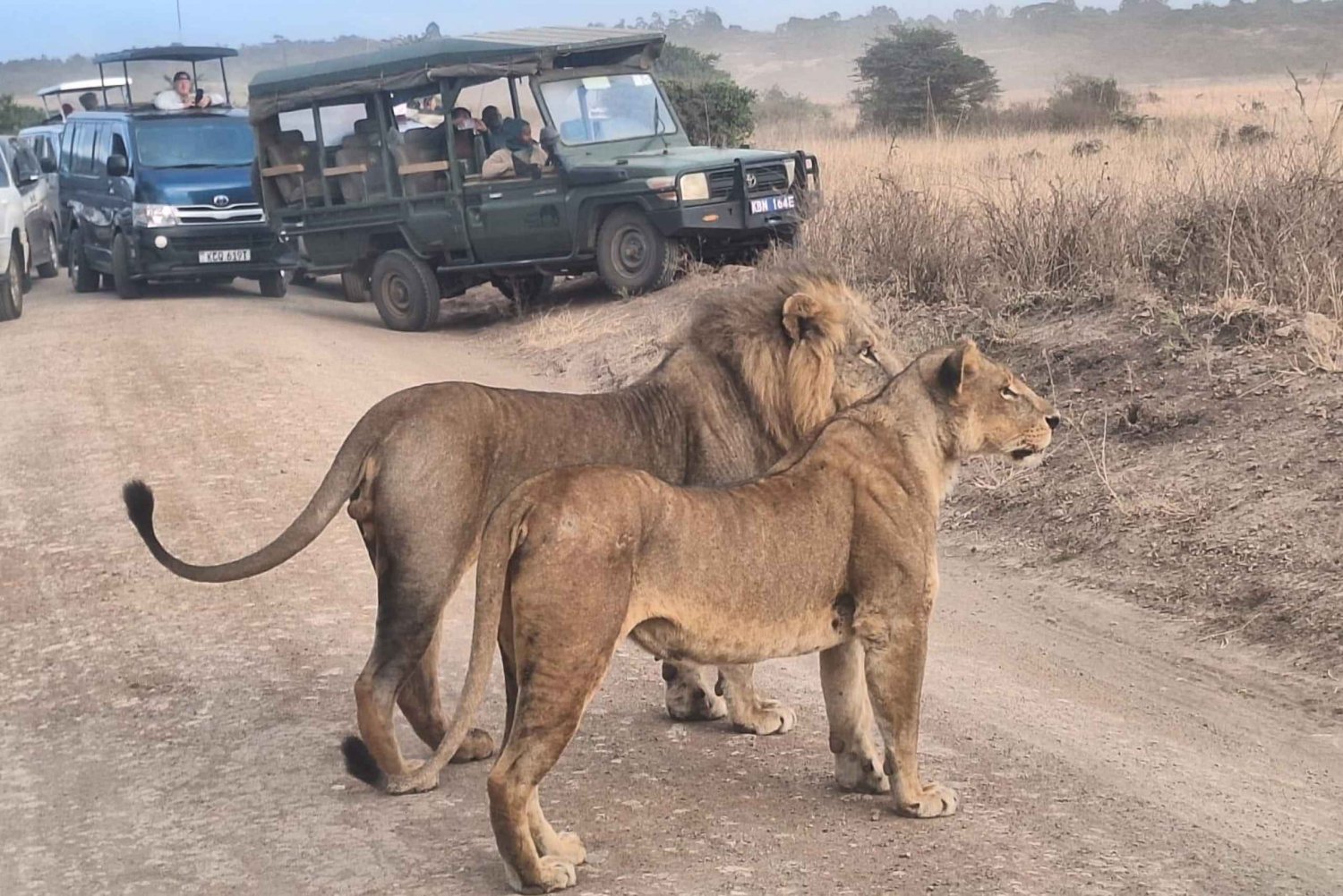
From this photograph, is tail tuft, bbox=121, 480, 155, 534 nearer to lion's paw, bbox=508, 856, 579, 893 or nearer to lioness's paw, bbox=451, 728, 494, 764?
lioness's paw, bbox=451, 728, 494, 764

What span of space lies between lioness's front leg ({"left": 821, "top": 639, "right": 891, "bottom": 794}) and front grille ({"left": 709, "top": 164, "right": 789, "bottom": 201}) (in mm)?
11558

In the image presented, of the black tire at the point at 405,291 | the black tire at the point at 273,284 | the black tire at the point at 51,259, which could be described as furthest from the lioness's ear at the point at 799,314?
the black tire at the point at 51,259

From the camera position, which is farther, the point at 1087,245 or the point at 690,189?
the point at 690,189

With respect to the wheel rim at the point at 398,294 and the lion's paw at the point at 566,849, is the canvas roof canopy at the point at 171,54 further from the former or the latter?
the lion's paw at the point at 566,849

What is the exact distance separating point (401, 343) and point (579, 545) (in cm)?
1279

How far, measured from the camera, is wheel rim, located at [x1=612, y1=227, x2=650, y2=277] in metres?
16.9

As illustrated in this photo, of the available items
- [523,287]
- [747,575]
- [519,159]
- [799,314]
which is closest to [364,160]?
[519,159]

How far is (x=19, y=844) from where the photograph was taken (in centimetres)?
531

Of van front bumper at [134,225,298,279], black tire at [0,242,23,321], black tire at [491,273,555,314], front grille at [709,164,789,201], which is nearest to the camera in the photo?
front grille at [709,164,789,201]

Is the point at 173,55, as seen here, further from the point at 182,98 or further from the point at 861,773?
the point at 861,773

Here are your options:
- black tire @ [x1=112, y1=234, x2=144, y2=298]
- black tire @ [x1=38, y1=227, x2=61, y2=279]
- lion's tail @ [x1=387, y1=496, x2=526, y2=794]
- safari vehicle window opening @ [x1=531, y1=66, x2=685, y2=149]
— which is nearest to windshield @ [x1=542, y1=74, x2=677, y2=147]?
safari vehicle window opening @ [x1=531, y1=66, x2=685, y2=149]

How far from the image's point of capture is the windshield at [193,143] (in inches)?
838

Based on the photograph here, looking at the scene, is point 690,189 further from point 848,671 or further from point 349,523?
point 848,671

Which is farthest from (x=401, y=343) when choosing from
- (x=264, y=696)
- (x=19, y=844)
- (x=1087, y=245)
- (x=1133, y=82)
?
(x=1133, y=82)
